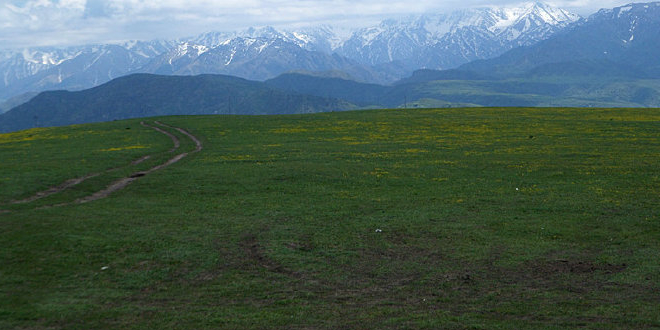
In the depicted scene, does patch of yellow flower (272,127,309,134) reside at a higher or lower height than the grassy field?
higher

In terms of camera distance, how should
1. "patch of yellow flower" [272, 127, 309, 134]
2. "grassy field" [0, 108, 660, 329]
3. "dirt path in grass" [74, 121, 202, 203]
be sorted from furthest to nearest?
1. "patch of yellow flower" [272, 127, 309, 134]
2. "dirt path in grass" [74, 121, 202, 203]
3. "grassy field" [0, 108, 660, 329]

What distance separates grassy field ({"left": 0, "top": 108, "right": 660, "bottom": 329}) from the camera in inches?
806

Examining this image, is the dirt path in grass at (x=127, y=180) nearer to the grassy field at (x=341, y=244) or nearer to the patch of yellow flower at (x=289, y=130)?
the grassy field at (x=341, y=244)

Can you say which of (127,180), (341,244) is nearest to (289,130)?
(127,180)

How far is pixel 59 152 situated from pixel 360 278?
6279cm

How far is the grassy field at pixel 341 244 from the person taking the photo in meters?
20.5

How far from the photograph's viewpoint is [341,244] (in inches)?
1139

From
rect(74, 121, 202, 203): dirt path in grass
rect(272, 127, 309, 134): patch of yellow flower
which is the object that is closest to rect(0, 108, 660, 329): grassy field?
rect(74, 121, 202, 203): dirt path in grass

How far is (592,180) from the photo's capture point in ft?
146

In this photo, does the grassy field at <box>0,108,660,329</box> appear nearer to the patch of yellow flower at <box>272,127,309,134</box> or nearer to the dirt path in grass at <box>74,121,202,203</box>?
the dirt path in grass at <box>74,121,202,203</box>

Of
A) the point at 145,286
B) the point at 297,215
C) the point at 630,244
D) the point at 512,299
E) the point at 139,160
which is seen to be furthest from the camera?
the point at 139,160

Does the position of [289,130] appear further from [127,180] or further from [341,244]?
[341,244]

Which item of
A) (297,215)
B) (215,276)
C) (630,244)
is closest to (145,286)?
(215,276)

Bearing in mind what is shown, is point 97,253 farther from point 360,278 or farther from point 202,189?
point 202,189
